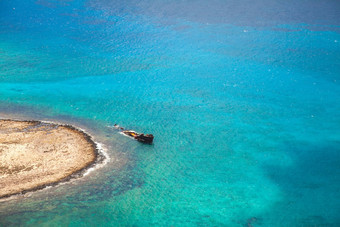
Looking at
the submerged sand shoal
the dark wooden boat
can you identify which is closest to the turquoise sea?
the dark wooden boat

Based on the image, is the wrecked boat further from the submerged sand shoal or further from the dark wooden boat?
the submerged sand shoal

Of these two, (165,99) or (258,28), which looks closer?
(165,99)

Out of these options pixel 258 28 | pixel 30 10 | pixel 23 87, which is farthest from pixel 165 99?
pixel 30 10

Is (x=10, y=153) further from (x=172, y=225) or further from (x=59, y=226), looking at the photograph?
(x=172, y=225)

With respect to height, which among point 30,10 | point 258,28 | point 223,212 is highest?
point 258,28

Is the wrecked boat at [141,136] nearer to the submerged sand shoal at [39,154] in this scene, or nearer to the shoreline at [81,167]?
the shoreline at [81,167]

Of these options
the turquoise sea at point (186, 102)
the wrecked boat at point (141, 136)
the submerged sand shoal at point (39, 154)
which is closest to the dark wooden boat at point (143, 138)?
the wrecked boat at point (141, 136)
